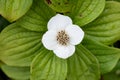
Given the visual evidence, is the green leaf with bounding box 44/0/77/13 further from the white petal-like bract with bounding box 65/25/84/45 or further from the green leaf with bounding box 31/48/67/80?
the green leaf with bounding box 31/48/67/80

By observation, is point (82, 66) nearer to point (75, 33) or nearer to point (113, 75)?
point (75, 33)

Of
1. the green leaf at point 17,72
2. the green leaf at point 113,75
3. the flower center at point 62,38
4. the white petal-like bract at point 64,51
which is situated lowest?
the green leaf at point 113,75

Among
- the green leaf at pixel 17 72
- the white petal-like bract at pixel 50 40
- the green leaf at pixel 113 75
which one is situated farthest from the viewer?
Answer: the green leaf at pixel 113 75

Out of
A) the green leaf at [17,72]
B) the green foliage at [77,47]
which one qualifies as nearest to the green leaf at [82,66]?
the green foliage at [77,47]

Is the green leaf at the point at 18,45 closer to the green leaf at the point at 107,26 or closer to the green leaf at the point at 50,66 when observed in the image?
the green leaf at the point at 50,66

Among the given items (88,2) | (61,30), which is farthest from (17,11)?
(88,2)

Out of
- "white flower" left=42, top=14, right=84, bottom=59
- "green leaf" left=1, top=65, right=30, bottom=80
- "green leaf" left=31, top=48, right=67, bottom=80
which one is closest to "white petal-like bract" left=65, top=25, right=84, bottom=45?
"white flower" left=42, top=14, right=84, bottom=59

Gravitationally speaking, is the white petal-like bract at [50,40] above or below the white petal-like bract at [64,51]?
above
